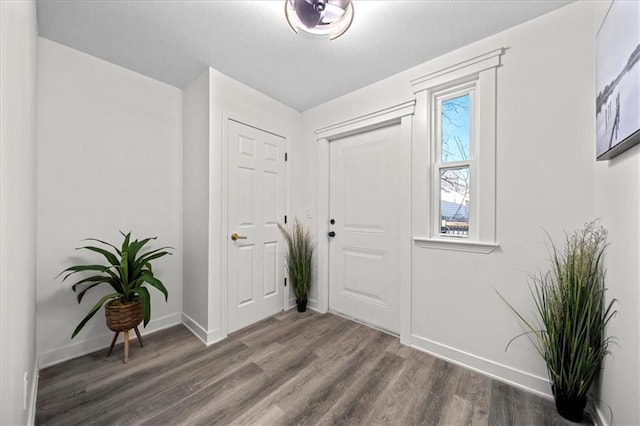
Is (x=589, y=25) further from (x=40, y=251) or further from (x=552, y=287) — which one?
(x=40, y=251)

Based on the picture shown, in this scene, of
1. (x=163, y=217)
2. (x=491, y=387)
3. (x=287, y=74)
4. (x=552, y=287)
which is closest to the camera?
(x=552, y=287)

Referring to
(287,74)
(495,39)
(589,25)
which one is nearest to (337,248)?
(287,74)

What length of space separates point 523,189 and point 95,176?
10.8 feet

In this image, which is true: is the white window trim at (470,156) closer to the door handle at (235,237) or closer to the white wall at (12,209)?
the door handle at (235,237)

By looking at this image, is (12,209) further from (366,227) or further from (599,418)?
(599,418)

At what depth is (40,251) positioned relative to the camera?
179 centimetres

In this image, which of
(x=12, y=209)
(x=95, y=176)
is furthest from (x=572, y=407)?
(x=95, y=176)

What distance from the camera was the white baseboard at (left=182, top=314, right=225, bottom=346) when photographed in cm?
213

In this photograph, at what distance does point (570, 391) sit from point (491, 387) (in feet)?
1.34

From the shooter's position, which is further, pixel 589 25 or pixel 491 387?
pixel 491 387

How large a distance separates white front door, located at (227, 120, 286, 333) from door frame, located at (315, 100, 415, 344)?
0.46 metres

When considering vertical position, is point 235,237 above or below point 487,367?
above

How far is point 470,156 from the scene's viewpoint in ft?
6.24

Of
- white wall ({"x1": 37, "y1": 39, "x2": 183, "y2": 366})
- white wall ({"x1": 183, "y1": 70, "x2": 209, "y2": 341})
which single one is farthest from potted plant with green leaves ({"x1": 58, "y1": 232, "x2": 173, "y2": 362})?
white wall ({"x1": 183, "y1": 70, "x2": 209, "y2": 341})
